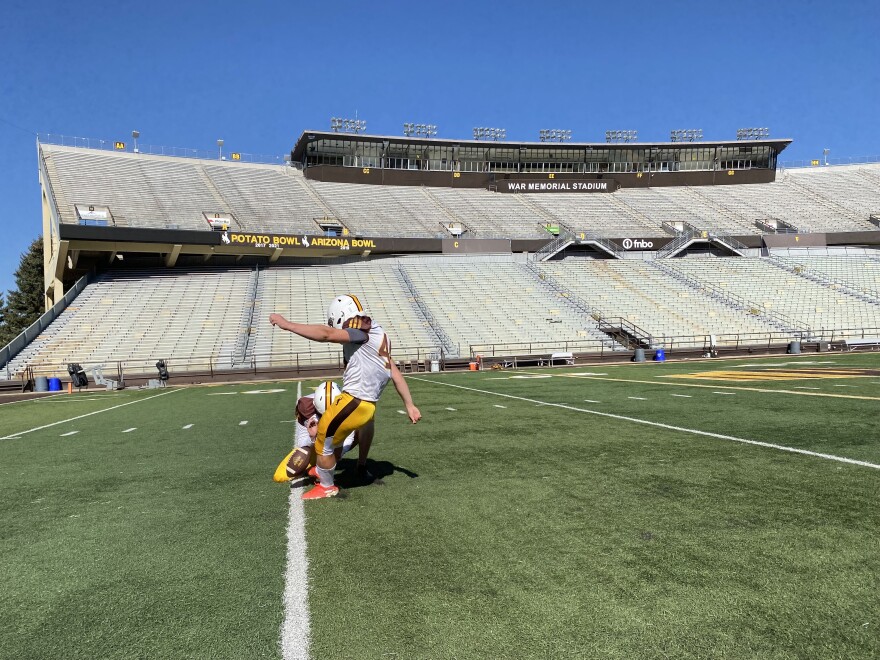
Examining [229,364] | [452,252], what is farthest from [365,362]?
[452,252]

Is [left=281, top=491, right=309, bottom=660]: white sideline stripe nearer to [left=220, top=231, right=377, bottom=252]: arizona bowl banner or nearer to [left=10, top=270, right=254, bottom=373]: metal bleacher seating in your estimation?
[left=10, top=270, right=254, bottom=373]: metal bleacher seating

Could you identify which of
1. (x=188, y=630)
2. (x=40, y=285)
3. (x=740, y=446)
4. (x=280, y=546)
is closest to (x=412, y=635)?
(x=188, y=630)

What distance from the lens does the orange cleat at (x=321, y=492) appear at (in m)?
4.83

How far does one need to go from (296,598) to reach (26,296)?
69.3 meters

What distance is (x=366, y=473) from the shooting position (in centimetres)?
540

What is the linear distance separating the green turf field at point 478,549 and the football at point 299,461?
0.88 ft

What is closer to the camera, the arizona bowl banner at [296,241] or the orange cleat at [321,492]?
the orange cleat at [321,492]

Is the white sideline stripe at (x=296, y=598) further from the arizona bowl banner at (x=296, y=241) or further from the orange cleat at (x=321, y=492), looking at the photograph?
the arizona bowl banner at (x=296, y=241)

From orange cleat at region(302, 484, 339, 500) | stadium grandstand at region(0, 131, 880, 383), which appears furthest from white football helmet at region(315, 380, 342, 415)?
stadium grandstand at region(0, 131, 880, 383)

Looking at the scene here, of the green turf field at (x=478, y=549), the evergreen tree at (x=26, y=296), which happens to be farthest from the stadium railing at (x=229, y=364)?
the evergreen tree at (x=26, y=296)

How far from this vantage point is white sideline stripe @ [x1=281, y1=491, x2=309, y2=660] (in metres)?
2.41

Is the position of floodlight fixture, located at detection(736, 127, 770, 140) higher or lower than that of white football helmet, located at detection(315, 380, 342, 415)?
higher

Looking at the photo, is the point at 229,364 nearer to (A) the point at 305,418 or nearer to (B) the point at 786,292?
(A) the point at 305,418

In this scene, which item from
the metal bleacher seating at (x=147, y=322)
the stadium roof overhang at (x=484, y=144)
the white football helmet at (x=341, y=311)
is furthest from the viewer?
the stadium roof overhang at (x=484, y=144)
